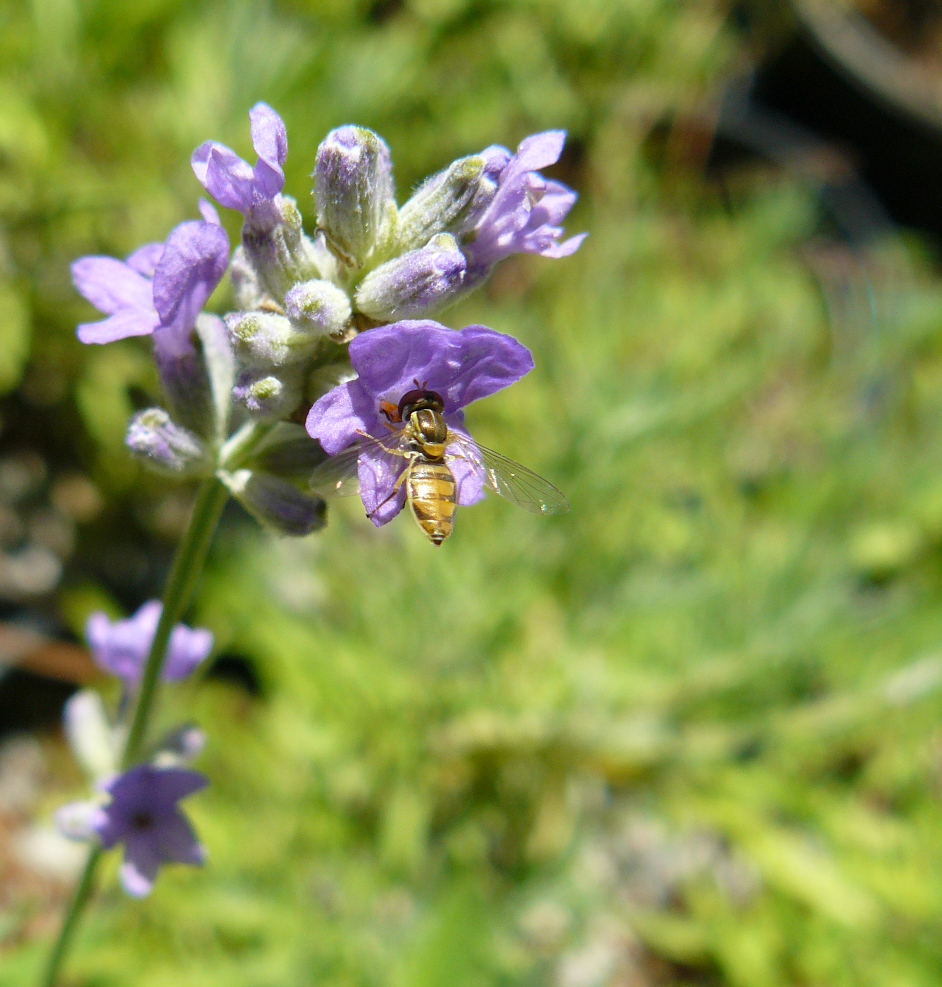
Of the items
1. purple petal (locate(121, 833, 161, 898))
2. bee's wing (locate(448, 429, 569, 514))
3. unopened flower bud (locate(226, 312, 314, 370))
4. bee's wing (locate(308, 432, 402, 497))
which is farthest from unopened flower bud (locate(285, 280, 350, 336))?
purple petal (locate(121, 833, 161, 898))

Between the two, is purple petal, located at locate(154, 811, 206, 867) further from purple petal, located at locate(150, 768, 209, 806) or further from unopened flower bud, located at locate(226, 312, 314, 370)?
unopened flower bud, located at locate(226, 312, 314, 370)

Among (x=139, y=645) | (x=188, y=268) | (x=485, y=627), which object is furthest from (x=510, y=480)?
(x=485, y=627)

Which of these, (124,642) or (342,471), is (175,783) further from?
(342,471)

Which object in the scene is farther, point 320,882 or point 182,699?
point 182,699

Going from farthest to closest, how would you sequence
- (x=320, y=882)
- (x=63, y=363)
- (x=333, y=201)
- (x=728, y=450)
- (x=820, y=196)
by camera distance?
(x=820, y=196)
(x=728, y=450)
(x=63, y=363)
(x=320, y=882)
(x=333, y=201)

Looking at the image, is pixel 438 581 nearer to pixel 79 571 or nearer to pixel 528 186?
pixel 79 571

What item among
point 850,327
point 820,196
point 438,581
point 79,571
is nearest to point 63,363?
point 79,571
